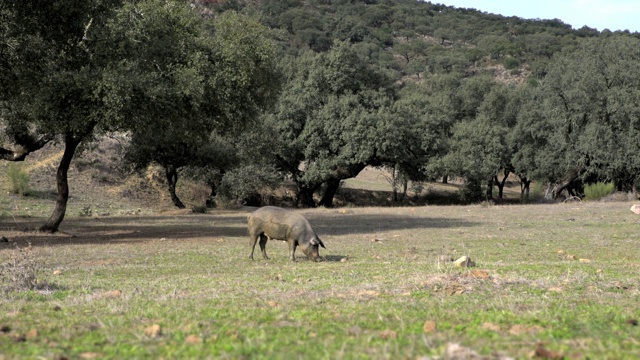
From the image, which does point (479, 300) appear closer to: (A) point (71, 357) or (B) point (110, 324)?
(B) point (110, 324)

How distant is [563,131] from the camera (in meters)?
52.9

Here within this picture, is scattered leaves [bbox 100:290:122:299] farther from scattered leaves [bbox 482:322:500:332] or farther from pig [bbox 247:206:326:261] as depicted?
pig [bbox 247:206:326:261]

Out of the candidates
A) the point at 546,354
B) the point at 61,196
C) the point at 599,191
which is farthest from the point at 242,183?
the point at 546,354

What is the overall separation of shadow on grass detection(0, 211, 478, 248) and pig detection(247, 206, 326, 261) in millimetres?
7551

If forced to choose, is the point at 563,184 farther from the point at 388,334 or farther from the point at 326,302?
the point at 388,334

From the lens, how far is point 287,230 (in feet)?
56.8

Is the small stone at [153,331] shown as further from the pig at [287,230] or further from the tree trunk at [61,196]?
the tree trunk at [61,196]

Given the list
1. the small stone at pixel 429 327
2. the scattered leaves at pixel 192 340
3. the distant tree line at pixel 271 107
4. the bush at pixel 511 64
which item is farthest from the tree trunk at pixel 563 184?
the bush at pixel 511 64

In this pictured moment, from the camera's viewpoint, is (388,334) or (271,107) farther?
(271,107)

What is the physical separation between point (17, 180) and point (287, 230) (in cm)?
2956

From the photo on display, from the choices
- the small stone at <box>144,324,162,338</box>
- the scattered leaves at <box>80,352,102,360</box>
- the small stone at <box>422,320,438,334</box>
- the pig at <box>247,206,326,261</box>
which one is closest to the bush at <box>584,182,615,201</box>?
the pig at <box>247,206,326,261</box>

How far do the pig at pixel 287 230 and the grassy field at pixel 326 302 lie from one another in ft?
1.85

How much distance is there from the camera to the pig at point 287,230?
17.1 metres

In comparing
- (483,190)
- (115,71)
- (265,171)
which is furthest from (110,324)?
(483,190)
